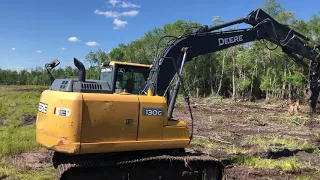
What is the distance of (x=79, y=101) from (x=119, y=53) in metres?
52.5

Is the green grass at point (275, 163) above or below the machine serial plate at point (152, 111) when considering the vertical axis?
below

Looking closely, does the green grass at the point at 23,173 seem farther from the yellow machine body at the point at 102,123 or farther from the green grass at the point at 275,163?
the green grass at the point at 275,163

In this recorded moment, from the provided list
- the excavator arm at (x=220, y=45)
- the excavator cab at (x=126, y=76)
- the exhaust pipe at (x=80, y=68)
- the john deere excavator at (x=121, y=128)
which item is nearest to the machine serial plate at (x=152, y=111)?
the john deere excavator at (x=121, y=128)

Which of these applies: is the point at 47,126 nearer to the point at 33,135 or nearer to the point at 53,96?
the point at 53,96

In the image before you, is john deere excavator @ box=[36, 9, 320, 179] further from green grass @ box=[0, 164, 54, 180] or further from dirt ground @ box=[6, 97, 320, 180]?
dirt ground @ box=[6, 97, 320, 180]

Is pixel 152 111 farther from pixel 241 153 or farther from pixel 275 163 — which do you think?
pixel 241 153

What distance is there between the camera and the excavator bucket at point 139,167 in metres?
5.90

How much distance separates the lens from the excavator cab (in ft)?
24.0

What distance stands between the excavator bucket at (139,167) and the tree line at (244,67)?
25029 millimetres

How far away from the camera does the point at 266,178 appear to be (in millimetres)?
7387

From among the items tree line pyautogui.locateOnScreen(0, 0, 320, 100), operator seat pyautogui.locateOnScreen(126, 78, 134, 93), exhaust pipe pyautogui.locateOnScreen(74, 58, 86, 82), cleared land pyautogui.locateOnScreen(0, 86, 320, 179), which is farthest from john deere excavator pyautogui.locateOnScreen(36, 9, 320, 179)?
tree line pyautogui.locateOnScreen(0, 0, 320, 100)

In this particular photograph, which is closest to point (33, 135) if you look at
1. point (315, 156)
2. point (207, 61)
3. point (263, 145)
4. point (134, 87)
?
point (134, 87)

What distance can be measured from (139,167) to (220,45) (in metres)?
3.56

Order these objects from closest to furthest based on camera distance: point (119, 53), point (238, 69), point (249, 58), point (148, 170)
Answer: point (148, 170) < point (249, 58) < point (238, 69) < point (119, 53)
